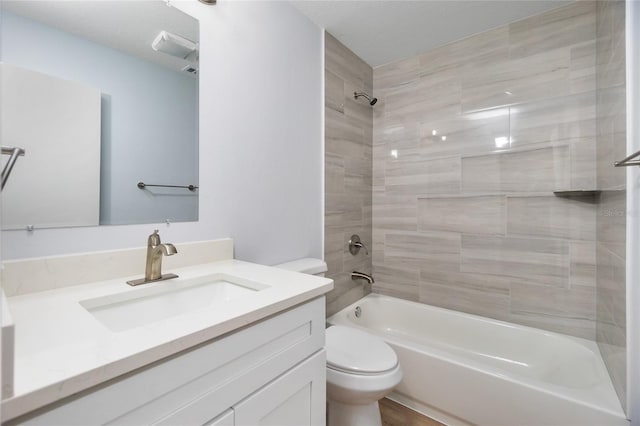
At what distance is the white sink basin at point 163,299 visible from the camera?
809mm

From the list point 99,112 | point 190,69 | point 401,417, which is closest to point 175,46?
point 190,69

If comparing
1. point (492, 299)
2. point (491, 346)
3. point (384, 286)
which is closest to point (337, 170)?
point (384, 286)

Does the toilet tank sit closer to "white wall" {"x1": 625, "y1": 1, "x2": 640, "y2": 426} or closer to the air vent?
the air vent

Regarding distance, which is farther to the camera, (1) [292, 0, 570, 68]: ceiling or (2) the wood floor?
(1) [292, 0, 570, 68]: ceiling

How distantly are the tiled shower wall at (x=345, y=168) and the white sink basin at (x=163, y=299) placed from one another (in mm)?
992

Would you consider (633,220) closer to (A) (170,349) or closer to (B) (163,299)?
(A) (170,349)

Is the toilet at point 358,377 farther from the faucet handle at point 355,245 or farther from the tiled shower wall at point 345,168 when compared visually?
the faucet handle at point 355,245

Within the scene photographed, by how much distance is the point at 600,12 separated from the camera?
1.54m

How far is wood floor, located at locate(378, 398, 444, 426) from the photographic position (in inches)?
61.0

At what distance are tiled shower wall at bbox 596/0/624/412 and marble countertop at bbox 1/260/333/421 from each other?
1278mm

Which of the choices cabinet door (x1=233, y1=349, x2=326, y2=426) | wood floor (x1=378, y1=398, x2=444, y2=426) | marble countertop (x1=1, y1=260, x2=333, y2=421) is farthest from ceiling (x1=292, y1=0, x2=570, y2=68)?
wood floor (x1=378, y1=398, x2=444, y2=426)

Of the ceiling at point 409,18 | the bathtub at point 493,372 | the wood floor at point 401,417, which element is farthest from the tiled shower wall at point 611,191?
the wood floor at point 401,417

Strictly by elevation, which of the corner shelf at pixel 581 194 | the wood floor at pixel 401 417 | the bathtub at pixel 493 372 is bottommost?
the wood floor at pixel 401 417

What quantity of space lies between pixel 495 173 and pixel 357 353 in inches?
58.4
